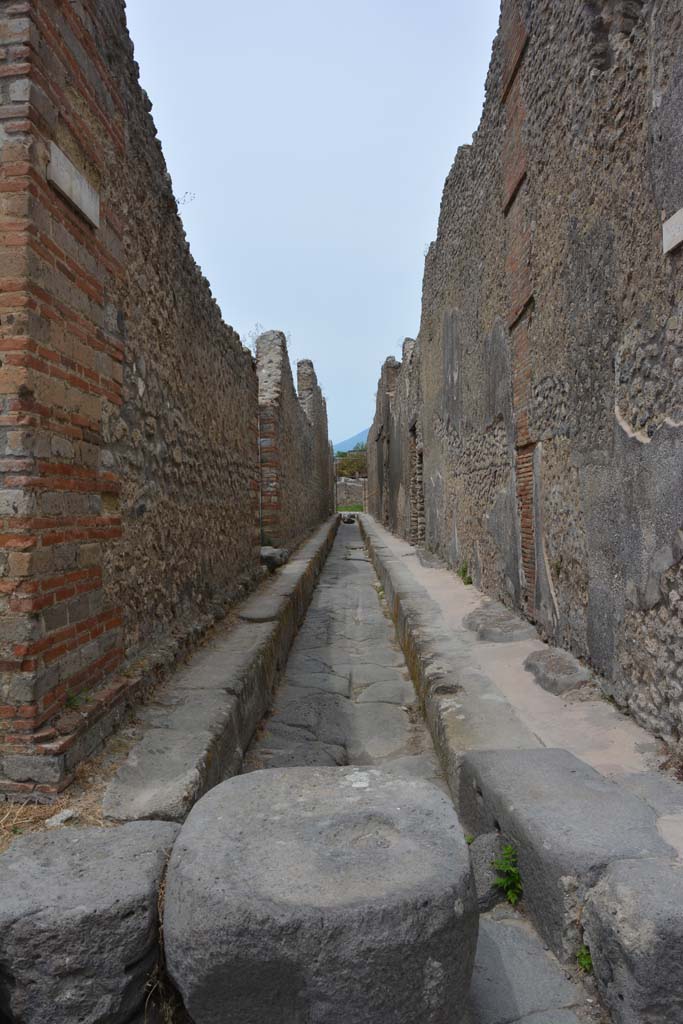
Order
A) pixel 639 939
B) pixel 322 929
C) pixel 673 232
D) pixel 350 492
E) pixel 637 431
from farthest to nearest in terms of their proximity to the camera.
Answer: pixel 350 492, pixel 637 431, pixel 673 232, pixel 639 939, pixel 322 929

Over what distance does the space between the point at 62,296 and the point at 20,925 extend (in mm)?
1844

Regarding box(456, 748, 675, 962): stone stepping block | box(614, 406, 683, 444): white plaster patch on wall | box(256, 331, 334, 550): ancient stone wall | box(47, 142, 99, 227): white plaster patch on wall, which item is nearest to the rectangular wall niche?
box(614, 406, 683, 444): white plaster patch on wall

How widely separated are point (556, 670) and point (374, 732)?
1023 mm

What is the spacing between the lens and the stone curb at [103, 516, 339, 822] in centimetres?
191

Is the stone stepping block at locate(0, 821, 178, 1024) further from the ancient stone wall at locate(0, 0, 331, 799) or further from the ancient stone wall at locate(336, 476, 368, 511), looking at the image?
the ancient stone wall at locate(336, 476, 368, 511)

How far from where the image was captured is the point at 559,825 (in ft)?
5.45

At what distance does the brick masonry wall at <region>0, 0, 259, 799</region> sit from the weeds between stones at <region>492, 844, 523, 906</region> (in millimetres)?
1317

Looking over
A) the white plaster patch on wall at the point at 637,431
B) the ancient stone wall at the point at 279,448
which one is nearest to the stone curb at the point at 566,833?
the white plaster patch on wall at the point at 637,431

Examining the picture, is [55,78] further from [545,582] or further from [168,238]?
[545,582]

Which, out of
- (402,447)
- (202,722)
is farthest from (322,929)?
(402,447)

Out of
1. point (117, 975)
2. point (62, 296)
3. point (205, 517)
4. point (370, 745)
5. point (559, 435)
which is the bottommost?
point (370, 745)

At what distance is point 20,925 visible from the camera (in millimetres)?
1301

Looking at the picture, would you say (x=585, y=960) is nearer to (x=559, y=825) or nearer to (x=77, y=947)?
(x=559, y=825)

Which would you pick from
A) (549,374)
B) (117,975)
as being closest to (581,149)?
(549,374)
